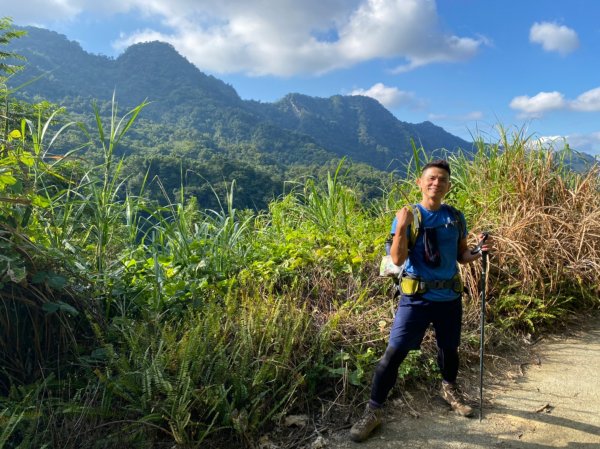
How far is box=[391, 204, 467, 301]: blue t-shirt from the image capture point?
8.01 feet

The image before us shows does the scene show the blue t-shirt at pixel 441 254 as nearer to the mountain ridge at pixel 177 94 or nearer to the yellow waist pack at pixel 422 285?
the yellow waist pack at pixel 422 285

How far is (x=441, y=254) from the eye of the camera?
8.10 feet

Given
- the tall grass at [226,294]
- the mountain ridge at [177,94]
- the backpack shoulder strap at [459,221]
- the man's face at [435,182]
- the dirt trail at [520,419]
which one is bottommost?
the dirt trail at [520,419]

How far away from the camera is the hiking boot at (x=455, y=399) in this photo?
266cm

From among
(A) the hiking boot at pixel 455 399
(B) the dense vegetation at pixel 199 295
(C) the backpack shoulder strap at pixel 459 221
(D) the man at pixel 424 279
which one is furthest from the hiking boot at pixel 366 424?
(C) the backpack shoulder strap at pixel 459 221

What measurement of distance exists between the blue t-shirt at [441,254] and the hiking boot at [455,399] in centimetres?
72

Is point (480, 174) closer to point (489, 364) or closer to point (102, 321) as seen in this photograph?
point (489, 364)

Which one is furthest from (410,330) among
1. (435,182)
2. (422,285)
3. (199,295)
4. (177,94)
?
(177,94)

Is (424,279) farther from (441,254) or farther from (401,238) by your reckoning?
(401,238)

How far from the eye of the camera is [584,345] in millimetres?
3633

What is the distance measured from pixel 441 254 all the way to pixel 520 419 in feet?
3.97

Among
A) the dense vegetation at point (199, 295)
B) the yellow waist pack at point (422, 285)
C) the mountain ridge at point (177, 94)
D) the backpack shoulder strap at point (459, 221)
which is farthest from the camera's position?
the mountain ridge at point (177, 94)

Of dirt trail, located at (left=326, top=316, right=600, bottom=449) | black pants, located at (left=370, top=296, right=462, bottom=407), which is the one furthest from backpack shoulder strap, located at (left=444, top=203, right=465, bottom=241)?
dirt trail, located at (left=326, top=316, right=600, bottom=449)

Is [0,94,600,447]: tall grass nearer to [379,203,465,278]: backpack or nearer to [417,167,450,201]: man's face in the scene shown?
[379,203,465,278]: backpack
